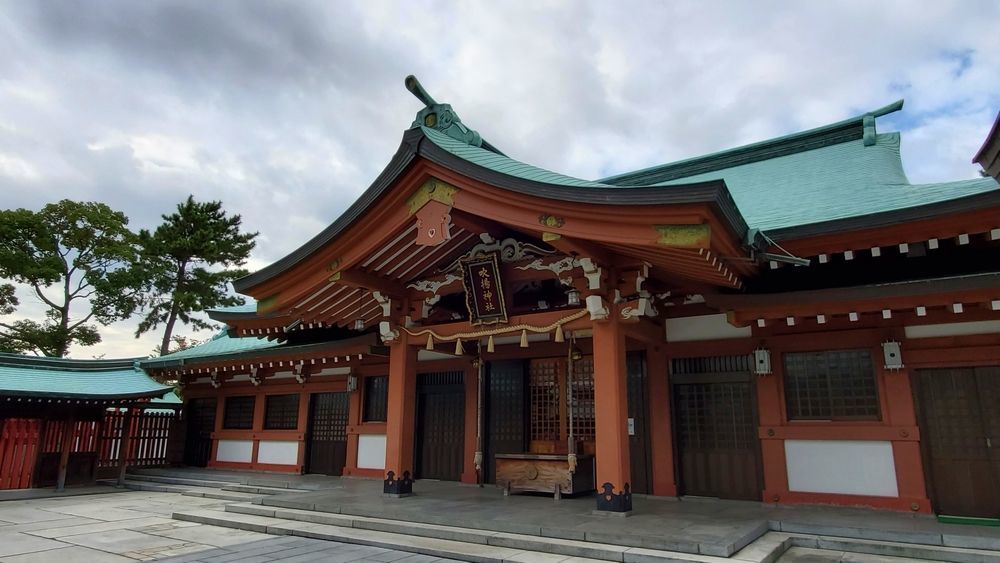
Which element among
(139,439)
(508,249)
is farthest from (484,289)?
(139,439)

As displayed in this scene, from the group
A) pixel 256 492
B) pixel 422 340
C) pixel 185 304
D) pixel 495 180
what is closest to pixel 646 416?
pixel 422 340

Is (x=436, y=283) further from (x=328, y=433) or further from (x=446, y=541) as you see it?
(x=328, y=433)

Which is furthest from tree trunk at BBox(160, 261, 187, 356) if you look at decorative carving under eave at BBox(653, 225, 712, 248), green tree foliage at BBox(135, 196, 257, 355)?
decorative carving under eave at BBox(653, 225, 712, 248)

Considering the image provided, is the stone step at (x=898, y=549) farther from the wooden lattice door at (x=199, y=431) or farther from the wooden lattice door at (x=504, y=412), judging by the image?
the wooden lattice door at (x=199, y=431)

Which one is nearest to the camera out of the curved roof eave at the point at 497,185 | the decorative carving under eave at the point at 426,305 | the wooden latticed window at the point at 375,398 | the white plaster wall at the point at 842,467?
the curved roof eave at the point at 497,185

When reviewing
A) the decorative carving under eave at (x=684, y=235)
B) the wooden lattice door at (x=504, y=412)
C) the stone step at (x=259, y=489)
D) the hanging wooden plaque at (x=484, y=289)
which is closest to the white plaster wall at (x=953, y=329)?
the decorative carving under eave at (x=684, y=235)

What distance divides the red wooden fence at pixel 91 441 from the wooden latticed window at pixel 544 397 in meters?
10.3

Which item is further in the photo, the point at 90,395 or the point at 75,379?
the point at 75,379

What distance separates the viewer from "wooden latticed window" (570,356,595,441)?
959cm

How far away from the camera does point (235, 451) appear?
1491 cm

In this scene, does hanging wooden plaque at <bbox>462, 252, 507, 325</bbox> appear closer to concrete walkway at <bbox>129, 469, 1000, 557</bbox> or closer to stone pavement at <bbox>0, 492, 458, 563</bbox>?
concrete walkway at <bbox>129, 469, 1000, 557</bbox>

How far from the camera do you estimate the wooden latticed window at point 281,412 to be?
14.2 m

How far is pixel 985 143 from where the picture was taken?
315 centimetres

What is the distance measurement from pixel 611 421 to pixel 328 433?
28.3ft
